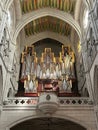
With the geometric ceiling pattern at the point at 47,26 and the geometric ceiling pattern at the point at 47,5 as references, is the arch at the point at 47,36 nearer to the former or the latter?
the geometric ceiling pattern at the point at 47,26

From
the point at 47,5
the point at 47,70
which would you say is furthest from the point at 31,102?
the point at 47,5

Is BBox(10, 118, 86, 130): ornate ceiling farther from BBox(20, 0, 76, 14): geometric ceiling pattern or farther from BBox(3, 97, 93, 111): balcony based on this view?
BBox(20, 0, 76, 14): geometric ceiling pattern

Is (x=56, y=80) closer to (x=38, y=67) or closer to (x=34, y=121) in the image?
(x=38, y=67)

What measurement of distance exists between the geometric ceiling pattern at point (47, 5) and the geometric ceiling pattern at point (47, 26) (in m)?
1.83

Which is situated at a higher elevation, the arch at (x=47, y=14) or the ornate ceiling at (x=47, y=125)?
the arch at (x=47, y=14)

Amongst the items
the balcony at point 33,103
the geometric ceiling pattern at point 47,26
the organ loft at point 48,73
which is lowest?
the balcony at point 33,103

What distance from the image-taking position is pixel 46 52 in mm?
18938

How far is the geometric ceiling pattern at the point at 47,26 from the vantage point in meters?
19.1

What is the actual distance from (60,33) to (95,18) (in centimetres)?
882

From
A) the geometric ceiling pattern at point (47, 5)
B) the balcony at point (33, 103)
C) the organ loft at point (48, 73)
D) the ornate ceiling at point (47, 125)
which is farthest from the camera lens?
the geometric ceiling pattern at point (47, 5)

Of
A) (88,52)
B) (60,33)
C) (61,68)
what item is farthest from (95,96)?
(60,33)

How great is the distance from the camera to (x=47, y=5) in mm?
17391

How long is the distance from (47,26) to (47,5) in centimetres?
313

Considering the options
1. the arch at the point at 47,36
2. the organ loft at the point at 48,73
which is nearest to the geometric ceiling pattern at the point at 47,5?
the organ loft at the point at 48,73
